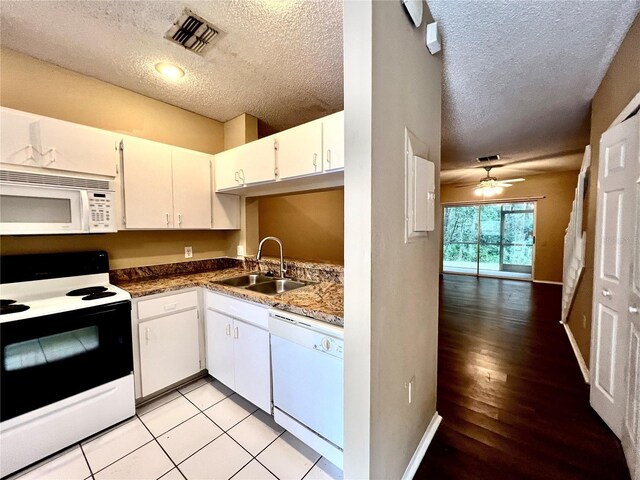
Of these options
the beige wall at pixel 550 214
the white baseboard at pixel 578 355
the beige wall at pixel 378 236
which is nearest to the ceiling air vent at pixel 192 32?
Result: the beige wall at pixel 378 236

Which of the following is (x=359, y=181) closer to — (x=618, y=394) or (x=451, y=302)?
(x=618, y=394)

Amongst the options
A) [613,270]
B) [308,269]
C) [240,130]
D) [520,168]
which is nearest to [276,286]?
[308,269]

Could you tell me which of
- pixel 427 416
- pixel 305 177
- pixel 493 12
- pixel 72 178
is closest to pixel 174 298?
pixel 72 178

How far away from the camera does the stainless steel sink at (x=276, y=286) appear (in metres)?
A: 2.32

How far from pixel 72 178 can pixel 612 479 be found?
3.73 m

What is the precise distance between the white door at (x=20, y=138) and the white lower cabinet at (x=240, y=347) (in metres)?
1.47

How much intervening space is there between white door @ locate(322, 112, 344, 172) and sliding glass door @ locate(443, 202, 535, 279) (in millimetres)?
6401

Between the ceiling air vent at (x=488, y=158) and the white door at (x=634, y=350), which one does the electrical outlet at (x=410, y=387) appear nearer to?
the white door at (x=634, y=350)

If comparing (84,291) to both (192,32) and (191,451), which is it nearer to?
(191,451)

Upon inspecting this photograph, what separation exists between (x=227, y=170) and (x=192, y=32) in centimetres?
111

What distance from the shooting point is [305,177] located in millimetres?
2018

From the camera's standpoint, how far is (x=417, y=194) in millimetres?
1299

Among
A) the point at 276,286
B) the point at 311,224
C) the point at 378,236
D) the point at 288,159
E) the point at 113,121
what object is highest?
the point at 113,121

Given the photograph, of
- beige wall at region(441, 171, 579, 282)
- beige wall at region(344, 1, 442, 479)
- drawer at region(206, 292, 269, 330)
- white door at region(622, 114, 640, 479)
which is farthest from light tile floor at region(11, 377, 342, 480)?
beige wall at region(441, 171, 579, 282)
